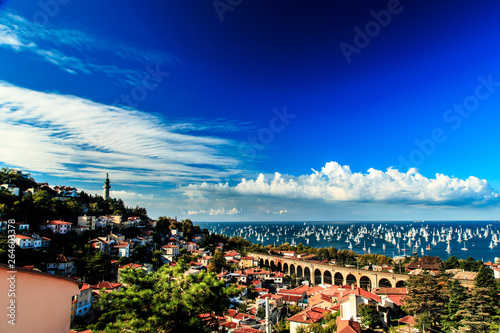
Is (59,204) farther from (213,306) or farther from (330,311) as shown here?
(213,306)

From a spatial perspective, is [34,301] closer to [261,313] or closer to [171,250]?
[261,313]

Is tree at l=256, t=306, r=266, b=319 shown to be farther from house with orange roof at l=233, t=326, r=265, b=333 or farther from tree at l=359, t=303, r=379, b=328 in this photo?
tree at l=359, t=303, r=379, b=328

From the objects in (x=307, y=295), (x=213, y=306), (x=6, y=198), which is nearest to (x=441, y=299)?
(x=307, y=295)

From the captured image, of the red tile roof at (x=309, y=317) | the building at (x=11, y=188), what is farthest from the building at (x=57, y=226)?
the red tile roof at (x=309, y=317)

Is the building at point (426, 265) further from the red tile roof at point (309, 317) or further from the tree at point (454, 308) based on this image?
the red tile roof at point (309, 317)

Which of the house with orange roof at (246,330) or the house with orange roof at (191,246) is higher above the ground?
the house with orange roof at (246,330)

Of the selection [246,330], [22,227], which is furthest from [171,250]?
[246,330]

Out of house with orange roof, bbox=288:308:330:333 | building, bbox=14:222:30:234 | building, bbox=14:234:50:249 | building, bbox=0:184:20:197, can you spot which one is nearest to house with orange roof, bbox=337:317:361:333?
house with orange roof, bbox=288:308:330:333
